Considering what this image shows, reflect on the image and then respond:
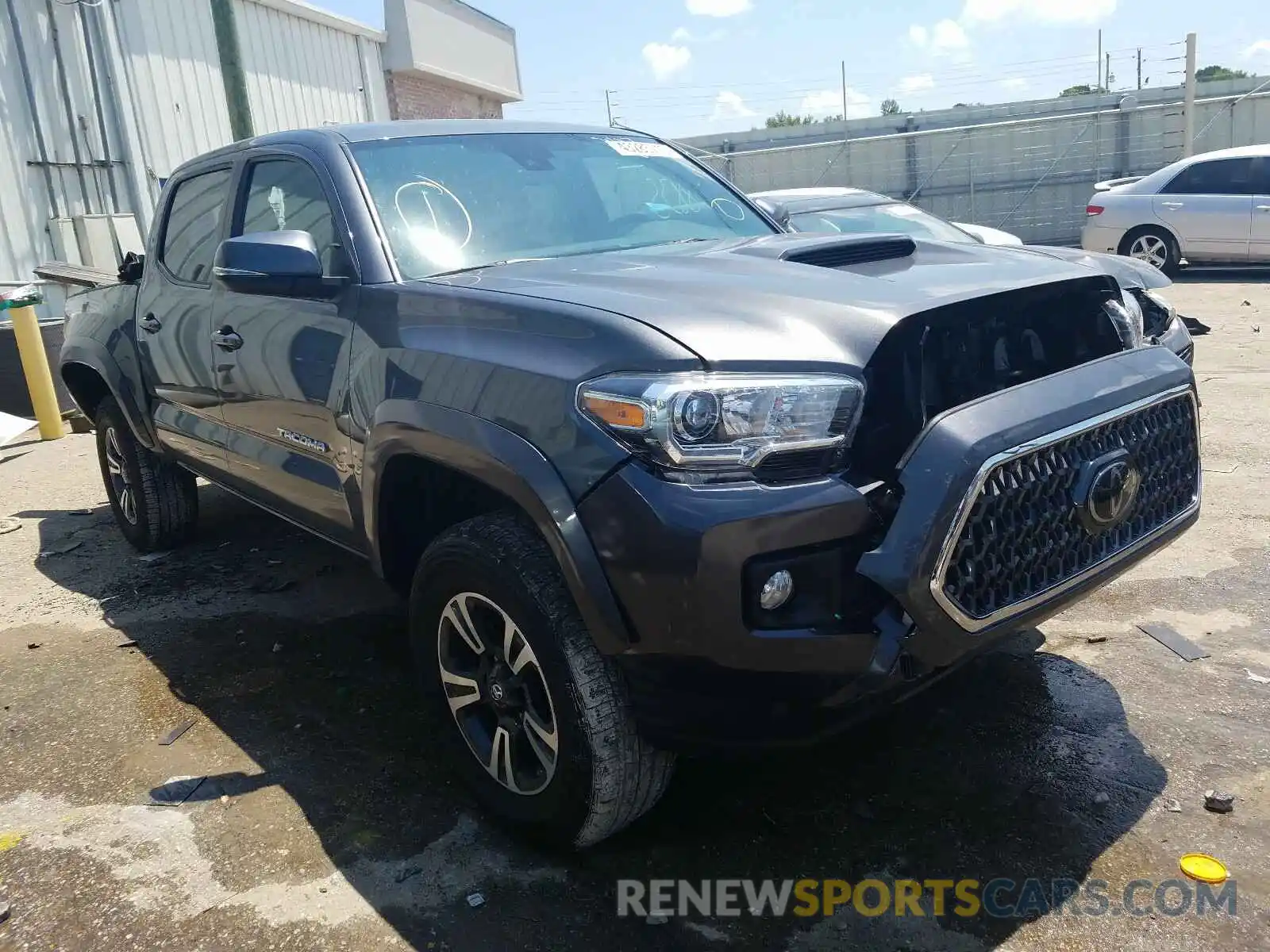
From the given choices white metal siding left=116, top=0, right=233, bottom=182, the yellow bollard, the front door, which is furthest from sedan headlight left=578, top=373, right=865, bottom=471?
white metal siding left=116, top=0, right=233, bottom=182

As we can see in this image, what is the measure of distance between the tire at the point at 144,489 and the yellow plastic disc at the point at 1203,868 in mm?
4396

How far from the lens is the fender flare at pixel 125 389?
470 cm

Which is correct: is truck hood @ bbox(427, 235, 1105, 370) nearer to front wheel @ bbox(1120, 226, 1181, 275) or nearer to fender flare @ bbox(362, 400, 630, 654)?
fender flare @ bbox(362, 400, 630, 654)

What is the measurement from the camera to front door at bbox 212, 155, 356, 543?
315cm

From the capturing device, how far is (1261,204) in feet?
40.8

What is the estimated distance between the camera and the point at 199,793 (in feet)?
10.2

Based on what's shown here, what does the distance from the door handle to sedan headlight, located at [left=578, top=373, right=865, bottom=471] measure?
2031 millimetres

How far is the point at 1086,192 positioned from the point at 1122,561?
18811mm

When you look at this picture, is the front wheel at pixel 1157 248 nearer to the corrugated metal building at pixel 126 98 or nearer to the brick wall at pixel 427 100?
the brick wall at pixel 427 100

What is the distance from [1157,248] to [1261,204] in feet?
3.86

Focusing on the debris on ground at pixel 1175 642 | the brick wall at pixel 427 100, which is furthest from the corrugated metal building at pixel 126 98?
the debris on ground at pixel 1175 642

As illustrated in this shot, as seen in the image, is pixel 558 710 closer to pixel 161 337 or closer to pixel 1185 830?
pixel 1185 830

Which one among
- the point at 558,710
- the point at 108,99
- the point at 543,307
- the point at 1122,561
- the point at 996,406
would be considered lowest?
the point at 558,710

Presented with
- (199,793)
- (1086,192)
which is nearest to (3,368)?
(199,793)
